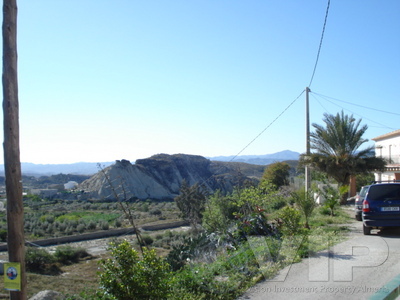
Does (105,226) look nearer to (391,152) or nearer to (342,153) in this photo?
(342,153)

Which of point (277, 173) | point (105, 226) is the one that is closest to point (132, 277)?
point (277, 173)

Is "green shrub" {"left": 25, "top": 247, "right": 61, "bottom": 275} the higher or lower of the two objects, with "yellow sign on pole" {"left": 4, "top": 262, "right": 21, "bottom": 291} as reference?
lower

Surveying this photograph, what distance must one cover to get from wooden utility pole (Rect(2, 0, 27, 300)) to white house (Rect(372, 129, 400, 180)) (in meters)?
30.5

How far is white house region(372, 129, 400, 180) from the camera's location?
31.3m

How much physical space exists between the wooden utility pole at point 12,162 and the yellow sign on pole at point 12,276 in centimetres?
7

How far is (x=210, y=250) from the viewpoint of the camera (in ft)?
29.5

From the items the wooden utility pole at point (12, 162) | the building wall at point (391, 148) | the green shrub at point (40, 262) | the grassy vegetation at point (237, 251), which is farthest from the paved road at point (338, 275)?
the building wall at point (391, 148)

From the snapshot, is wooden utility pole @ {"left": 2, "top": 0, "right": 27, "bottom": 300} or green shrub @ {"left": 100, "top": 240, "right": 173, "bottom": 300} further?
green shrub @ {"left": 100, "top": 240, "right": 173, "bottom": 300}

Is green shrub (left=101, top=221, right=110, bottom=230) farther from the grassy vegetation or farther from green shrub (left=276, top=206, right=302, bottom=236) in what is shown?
green shrub (left=276, top=206, right=302, bottom=236)

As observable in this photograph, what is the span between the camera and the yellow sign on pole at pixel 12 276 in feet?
15.2

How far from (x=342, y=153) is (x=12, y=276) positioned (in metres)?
19.7

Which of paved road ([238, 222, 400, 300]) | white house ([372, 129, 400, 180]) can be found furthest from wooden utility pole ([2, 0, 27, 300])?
white house ([372, 129, 400, 180])

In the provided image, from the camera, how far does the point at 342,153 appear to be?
21.4m

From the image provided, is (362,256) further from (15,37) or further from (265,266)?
(15,37)
